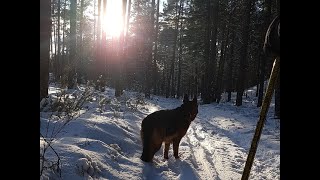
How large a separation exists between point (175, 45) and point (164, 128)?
94.8ft

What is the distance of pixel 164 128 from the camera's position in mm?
6293

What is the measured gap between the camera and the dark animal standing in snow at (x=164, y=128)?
5867mm

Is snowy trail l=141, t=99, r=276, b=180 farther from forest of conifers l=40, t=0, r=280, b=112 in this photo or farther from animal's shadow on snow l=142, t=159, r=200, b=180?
forest of conifers l=40, t=0, r=280, b=112

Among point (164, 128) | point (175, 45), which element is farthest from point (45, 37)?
point (175, 45)

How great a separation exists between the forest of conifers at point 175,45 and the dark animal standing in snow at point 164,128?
7.94m

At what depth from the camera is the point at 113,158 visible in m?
5.32

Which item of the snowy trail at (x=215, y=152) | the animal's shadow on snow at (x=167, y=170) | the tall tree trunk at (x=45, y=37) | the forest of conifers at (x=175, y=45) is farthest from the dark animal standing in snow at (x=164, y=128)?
Answer: the forest of conifers at (x=175, y=45)

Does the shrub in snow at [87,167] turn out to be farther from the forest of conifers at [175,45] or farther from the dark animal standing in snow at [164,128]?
the forest of conifers at [175,45]

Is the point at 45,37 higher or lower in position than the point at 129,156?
higher

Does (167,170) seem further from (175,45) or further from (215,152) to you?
(175,45)

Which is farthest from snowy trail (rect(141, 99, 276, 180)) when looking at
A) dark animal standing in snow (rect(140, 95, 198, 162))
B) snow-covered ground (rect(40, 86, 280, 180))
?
dark animal standing in snow (rect(140, 95, 198, 162))

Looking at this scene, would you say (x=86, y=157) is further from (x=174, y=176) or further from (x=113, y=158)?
(x=174, y=176)

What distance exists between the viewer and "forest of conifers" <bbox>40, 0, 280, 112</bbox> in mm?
21812

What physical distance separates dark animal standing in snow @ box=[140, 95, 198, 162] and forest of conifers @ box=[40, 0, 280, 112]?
26.0 ft
